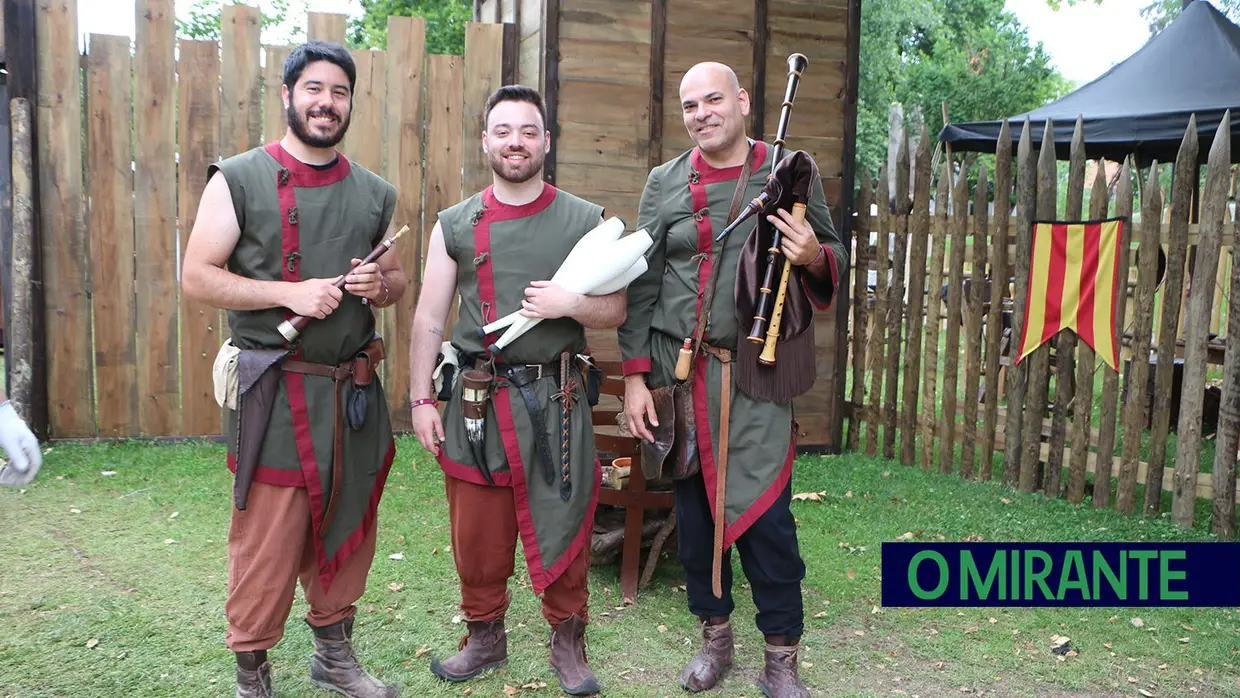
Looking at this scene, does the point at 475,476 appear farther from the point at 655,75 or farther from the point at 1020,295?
the point at 1020,295

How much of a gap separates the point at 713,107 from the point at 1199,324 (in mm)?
3298

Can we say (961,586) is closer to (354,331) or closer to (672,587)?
(672,587)

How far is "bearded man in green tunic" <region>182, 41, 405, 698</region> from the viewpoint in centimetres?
275

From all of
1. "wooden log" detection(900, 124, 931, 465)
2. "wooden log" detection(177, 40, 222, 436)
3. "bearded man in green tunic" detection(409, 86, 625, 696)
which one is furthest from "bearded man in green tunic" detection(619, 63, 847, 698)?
"wooden log" detection(177, 40, 222, 436)

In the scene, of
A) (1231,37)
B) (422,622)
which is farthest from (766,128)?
(1231,37)

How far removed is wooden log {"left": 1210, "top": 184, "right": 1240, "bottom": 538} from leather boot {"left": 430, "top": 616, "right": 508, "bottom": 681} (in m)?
3.72

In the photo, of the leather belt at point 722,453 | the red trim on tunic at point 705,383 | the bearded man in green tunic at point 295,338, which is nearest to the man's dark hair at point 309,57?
the bearded man in green tunic at point 295,338

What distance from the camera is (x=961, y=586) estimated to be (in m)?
3.91

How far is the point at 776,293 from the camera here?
9.70 ft

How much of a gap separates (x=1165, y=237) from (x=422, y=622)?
4170mm

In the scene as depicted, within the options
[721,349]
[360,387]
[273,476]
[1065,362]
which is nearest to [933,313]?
[1065,362]

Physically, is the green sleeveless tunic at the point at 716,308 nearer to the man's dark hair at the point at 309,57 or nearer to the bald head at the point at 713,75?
the bald head at the point at 713,75

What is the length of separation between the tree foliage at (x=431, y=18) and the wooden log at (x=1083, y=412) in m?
8.79

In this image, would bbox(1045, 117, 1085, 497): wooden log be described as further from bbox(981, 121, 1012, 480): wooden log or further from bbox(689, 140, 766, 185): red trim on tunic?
bbox(689, 140, 766, 185): red trim on tunic
